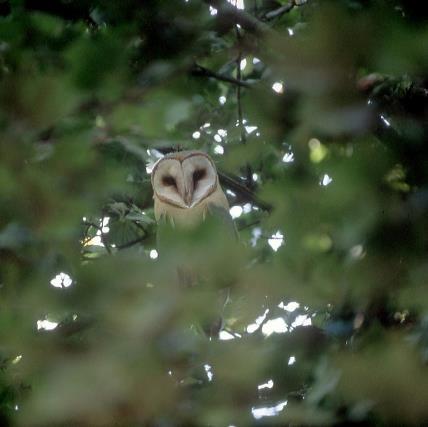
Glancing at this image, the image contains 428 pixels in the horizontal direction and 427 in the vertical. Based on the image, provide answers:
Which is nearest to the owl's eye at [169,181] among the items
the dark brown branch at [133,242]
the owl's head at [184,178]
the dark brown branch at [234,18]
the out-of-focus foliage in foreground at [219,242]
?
the owl's head at [184,178]

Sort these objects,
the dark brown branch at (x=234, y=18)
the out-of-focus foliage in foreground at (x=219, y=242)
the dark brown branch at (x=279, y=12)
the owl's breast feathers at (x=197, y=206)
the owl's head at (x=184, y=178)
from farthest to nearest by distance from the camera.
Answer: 1. the owl's head at (x=184, y=178)
2. the owl's breast feathers at (x=197, y=206)
3. the dark brown branch at (x=279, y=12)
4. the dark brown branch at (x=234, y=18)
5. the out-of-focus foliage in foreground at (x=219, y=242)

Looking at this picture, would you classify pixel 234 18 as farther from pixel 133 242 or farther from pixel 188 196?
pixel 188 196

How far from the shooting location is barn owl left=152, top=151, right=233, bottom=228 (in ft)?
10.3

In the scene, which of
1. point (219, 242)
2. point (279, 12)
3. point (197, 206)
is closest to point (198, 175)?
point (197, 206)

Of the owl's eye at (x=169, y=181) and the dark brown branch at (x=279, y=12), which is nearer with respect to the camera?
the dark brown branch at (x=279, y=12)

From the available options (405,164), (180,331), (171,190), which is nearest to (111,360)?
(180,331)

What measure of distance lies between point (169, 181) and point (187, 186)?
0.09 meters

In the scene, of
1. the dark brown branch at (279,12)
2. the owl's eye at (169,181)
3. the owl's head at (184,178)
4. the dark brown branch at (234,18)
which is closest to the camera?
the dark brown branch at (234,18)

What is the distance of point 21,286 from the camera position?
2.34 feet

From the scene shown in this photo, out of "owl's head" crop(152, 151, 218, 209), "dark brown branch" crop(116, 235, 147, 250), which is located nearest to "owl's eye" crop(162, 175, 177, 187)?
"owl's head" crop(152, 151, 218, 209)

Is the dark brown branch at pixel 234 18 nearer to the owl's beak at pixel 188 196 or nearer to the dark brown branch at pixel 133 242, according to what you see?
the dark brown branch at pixel 133 242

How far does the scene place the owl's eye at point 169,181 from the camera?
11.0 ft

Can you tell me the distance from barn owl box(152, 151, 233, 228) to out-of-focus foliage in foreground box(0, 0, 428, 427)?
2.25 metres

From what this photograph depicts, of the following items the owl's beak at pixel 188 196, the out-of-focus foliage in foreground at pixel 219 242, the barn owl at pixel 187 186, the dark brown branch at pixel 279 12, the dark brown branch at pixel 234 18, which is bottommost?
the owl's beak at pixel 188 196
